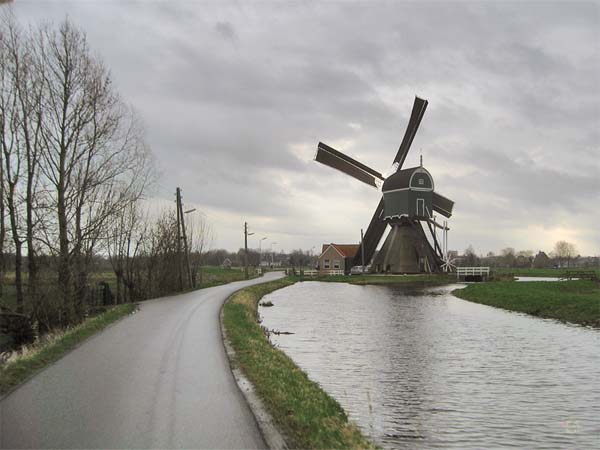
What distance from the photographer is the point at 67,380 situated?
941 cm

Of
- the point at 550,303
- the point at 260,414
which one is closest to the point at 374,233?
the point at 550,303

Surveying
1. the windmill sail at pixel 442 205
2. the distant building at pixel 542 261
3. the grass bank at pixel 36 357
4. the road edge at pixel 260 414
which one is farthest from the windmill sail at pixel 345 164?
the distant building at pixel 542 261

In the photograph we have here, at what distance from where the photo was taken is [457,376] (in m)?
12.0

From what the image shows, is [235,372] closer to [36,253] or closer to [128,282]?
[36,253]

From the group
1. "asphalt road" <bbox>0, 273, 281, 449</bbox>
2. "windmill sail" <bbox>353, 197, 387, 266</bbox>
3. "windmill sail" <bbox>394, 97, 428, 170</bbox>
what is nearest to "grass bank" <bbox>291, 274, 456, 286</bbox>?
"windmill sail" <bbox>353, 197, 387, 266</bbox>

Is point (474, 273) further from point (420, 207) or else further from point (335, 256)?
point (335, 256)

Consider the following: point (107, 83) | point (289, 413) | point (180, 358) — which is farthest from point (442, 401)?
point (107, 83)

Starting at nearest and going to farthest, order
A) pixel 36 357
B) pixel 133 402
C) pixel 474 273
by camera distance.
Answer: pixel 133 402 < pixel 36 357 < pixel 474 273

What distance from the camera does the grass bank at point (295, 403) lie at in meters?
6.74

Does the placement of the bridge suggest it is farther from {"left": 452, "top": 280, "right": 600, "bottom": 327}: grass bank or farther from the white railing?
{"left": 452, "top": 280, "right": 600, "bottom": 327}: grass bank

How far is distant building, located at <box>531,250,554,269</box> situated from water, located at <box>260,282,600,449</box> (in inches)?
5593

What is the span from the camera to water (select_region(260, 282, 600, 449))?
8328 mm

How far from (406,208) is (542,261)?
11570 cm

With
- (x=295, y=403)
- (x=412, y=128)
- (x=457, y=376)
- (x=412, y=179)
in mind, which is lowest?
(x=457, y=376)
